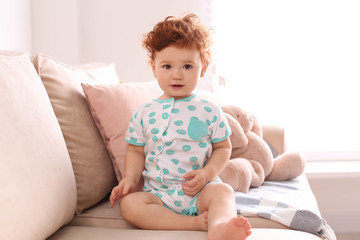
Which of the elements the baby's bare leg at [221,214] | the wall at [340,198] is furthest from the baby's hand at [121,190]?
the wall at [340,198]

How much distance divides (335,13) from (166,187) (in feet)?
7.09

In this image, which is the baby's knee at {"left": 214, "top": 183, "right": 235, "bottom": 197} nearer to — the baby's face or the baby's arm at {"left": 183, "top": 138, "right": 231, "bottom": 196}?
the baby's arm at {"left": 183, "top": 138, "right": 231, "bottom": 196}

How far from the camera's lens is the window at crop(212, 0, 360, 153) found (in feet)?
9.54

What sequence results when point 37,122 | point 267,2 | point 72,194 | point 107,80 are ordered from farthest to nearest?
point 267,2, point 107,80, point 72,194, point 37,122

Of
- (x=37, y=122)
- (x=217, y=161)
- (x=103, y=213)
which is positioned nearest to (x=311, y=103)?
(x=217, y=161)

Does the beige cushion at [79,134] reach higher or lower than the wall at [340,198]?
higher

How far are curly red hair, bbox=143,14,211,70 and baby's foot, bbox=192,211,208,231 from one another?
0.49 m

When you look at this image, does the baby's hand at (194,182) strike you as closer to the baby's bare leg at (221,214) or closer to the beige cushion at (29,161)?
the baby's bare leg at (221,214)

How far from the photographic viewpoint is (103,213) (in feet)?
4.44

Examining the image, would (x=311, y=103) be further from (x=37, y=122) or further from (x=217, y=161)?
(x=37, y=122)

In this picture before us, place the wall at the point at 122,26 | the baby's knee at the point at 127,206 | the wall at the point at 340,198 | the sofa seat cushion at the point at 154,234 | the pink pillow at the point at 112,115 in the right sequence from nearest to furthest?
1. the sofa seat cushion at the point at 154,234
2. the baby's knee at the point at 127,206
3. the pink pillow at the point at 112,115
4. the wall at the point at 340,198
5. the wall at the point at 122,26

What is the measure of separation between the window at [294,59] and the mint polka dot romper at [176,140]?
5.12ft

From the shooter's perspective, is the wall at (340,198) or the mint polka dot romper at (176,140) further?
the wall at (340,198)

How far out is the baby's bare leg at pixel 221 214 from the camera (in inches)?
39.0
